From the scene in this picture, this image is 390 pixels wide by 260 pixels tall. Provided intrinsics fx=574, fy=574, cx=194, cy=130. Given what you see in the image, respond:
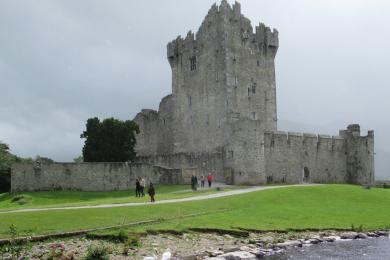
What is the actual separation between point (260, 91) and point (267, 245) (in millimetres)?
41868

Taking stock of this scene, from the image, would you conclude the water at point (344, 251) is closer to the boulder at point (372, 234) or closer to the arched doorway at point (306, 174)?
the boulder at point (372, 234)

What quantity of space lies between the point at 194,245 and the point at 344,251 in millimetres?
7048

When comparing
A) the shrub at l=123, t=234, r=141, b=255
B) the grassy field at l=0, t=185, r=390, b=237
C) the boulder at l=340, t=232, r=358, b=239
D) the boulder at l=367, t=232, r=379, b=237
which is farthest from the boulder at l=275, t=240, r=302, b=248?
the shrub at l=123, t=234, r=141, b=255

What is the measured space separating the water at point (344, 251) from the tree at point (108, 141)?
36307 millimetres

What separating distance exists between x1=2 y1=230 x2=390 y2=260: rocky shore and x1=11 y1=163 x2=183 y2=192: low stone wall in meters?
25.6

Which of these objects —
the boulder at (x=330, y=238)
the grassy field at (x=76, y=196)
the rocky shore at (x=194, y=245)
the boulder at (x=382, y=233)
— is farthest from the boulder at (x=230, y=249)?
the grassy field at (x=76, y=196)

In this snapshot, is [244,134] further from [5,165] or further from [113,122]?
[5,165]

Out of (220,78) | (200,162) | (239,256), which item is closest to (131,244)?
(239,256)

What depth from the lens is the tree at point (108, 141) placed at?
61.8 meters

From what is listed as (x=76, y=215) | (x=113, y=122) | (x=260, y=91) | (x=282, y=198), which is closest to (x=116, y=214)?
(x=76, y=215)

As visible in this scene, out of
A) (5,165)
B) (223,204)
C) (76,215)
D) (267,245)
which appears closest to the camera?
(267,245)

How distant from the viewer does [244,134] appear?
54.4 m

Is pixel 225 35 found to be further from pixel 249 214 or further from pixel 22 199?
pixel 249 214

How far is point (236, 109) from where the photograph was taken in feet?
211
